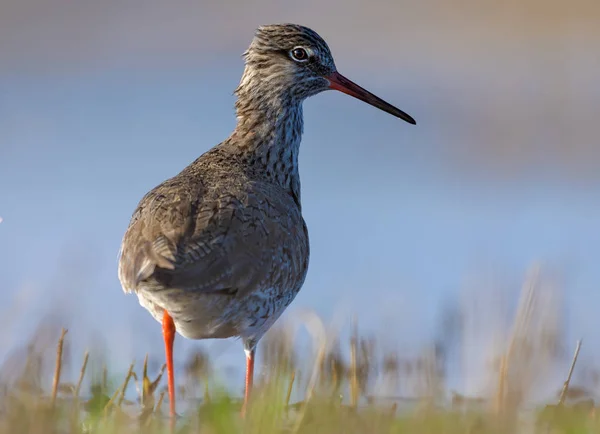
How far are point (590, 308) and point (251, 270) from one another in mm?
4495

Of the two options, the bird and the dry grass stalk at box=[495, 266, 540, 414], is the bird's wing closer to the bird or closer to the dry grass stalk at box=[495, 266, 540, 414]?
the bird

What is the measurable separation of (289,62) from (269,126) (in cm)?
46

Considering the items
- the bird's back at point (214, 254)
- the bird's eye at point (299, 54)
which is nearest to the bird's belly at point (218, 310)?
the bird's back at point (214, 254)

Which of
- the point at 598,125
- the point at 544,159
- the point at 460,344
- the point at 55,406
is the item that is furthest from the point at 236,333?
the point at 598,125

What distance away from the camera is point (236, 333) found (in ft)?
21.9

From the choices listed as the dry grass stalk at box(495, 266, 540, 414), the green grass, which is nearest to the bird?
the green grass

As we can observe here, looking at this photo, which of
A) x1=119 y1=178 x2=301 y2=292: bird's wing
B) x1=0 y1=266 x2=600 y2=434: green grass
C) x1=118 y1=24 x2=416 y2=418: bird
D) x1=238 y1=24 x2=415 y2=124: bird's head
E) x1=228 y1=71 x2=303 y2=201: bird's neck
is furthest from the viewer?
x1=238 y1=24 x2=415 y2=124: bird's head

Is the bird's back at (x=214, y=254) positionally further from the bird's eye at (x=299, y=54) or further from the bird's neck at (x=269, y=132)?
the bird's eye at (x=299, y=54)

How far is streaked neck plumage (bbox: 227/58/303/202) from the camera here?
299 inches

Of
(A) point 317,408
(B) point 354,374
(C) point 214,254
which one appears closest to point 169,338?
(C) point 214,254

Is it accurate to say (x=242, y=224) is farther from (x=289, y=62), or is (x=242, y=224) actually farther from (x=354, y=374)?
(x=289, y=62)

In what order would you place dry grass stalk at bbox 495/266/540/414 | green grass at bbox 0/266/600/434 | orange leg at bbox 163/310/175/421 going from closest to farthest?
green grass at bbox 0/266/600/434 < dry grass stalk at bbox 495/266/540/414 < orange leg at bbox 163/310/175/421

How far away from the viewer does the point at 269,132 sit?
25.1 ft

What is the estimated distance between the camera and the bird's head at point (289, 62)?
7781mm
